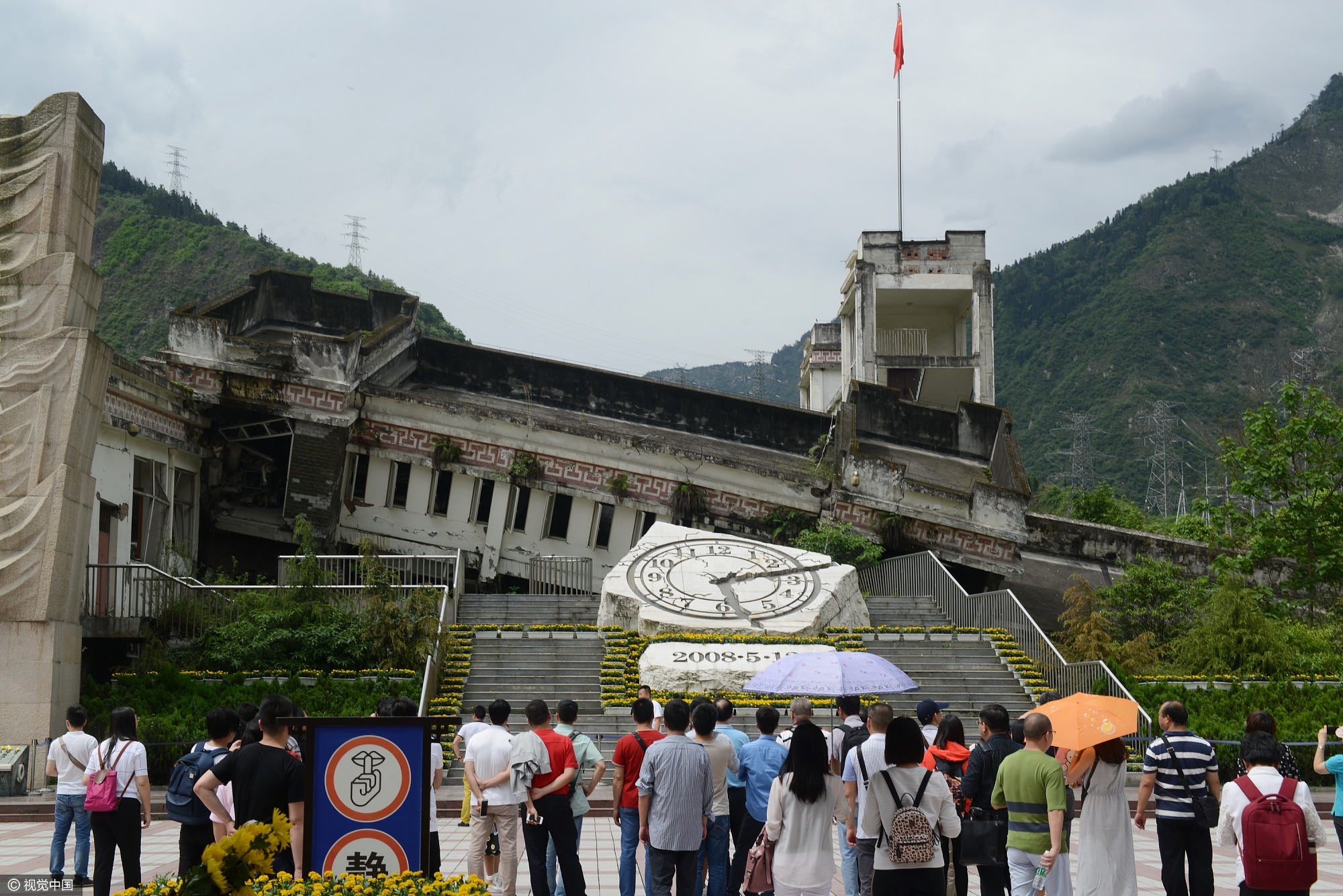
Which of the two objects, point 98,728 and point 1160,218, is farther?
point 1160,218

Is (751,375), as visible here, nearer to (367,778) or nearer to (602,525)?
(602,525)

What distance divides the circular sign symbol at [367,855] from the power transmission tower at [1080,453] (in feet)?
203

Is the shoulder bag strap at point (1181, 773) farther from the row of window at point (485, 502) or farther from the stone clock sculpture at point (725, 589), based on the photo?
the row of window at point (485, 502)

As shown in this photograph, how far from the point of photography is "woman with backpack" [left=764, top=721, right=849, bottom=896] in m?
7.49

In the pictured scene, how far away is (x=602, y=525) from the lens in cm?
2694

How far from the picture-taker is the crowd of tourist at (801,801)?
7.28 metres

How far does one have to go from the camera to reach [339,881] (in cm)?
657

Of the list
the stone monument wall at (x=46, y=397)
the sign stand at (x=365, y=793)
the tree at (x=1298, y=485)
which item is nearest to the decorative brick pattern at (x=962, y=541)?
the tree at (x=1298, y=485)

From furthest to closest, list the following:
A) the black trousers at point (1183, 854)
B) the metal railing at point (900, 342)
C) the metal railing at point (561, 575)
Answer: the metal railing at point (900, 342) < the metal railing at point (561, 575) < the black trousers at point (1183, 854)

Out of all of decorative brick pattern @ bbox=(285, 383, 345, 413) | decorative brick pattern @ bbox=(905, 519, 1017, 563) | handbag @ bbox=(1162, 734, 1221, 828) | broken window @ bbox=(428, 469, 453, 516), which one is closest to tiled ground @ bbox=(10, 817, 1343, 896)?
handbag @ bbox=(1162, 734, 1221, 828)

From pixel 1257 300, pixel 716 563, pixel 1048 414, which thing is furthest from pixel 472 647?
pixel 1257 300

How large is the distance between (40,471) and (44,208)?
371cm

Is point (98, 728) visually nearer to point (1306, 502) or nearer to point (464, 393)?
point (464, 393)

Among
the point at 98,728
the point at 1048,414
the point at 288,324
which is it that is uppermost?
the point at 1048,414
